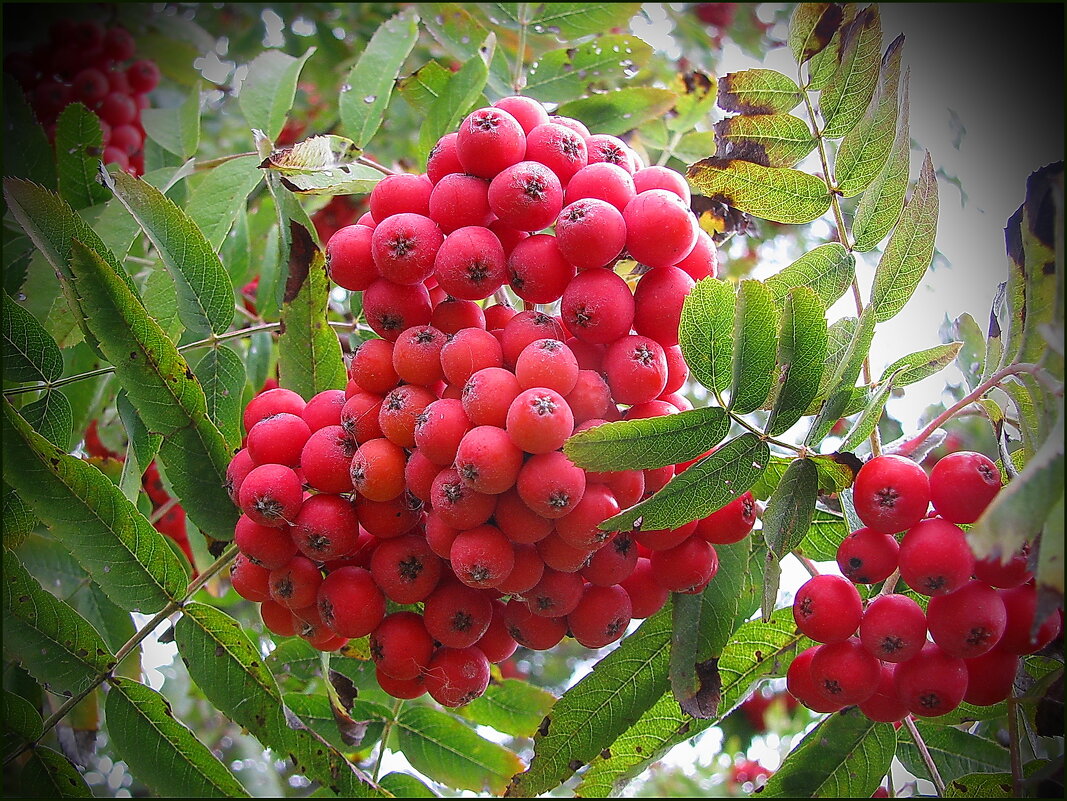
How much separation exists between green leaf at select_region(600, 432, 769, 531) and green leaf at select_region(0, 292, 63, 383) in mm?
1581

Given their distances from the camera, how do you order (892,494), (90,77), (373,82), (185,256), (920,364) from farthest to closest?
(90,77), (373,82), (185,256), (920,364), (892,494)

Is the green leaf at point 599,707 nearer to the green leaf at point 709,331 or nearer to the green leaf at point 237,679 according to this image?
the green leaf at point 237,679

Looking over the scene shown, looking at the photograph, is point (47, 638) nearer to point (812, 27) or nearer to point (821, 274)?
point (821, 274)

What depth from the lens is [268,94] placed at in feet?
8.76

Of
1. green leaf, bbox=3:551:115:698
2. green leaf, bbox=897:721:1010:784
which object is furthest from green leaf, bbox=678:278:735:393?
green leaf, bbox=3:551:115:698

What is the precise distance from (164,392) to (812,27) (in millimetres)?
1801

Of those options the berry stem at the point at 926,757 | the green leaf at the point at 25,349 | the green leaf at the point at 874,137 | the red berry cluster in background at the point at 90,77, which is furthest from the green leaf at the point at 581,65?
the berry stem at the point at 926,757

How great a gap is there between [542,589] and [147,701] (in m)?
1.04

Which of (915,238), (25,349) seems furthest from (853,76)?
(25,349)

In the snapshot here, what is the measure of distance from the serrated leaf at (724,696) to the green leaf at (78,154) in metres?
2.44

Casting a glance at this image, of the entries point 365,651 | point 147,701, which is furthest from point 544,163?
point 147,701

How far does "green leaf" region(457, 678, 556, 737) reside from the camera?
8.73ft

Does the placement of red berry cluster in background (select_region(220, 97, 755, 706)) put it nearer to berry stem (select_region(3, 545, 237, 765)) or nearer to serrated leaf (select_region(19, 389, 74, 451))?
berry stem (select_region(3, 545, 237, 765))

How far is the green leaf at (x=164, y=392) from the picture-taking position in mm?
1794
